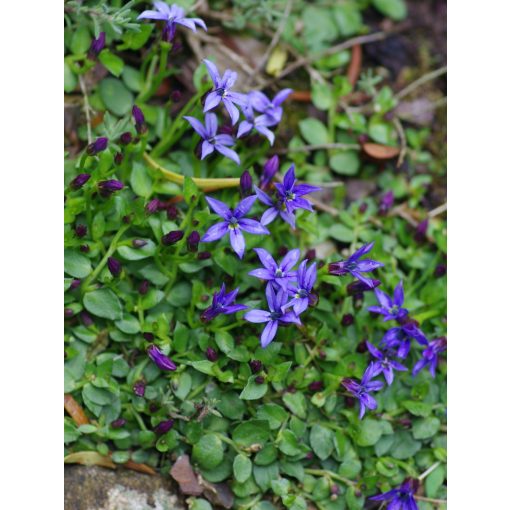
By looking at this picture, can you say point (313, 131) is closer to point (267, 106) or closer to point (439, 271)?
point (267, 106)

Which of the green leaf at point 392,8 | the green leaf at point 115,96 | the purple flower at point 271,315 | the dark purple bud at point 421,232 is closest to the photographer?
the purple flower at point 271,315

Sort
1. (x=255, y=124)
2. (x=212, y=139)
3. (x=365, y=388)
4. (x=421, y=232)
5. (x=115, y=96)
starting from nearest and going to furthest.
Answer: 1. (x=365, y=388)
2. (x=212, y=139)
3. (x=255, y=124)
4. (x=115, y=96)
5. (x=421, y=232)

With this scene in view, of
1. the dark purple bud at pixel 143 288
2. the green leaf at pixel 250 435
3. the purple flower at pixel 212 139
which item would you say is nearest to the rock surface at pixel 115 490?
the green leaf at pixel 250 435

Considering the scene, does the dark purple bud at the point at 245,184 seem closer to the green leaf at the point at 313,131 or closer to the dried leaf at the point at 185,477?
the green leaf at the point at 313,131

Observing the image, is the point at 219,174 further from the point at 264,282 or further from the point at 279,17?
the point at 279,17

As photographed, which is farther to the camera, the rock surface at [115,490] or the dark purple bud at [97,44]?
the dark purple bud at [97,44]

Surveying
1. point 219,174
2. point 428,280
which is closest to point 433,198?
point 428,280

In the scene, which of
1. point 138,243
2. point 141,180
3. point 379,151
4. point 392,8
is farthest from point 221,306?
point 392,8
